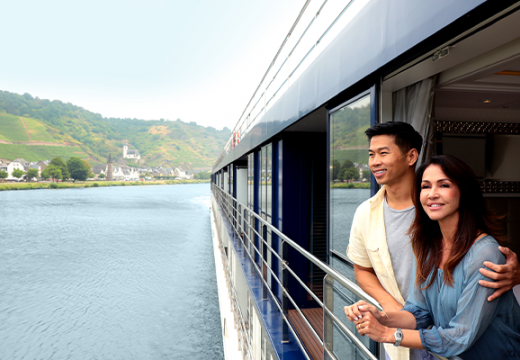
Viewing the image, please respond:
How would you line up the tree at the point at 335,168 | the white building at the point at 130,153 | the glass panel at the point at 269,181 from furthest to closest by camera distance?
the white building at the point at 130,153
the glass panel at the point at 269,181
the tree at the point at 335,168

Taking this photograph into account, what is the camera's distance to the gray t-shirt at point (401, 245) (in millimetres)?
1445

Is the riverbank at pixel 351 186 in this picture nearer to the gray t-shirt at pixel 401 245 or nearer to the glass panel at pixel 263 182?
the gray t-shirt at pixel 401 245

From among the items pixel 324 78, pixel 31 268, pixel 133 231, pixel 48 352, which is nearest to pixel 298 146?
pixel 324 78

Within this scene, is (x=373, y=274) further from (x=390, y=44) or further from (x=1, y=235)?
(x=1, y=235)

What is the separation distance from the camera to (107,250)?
2544 centimetres

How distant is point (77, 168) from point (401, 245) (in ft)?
403

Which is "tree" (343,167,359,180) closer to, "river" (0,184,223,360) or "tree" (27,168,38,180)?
"river" (0,184,223,360)

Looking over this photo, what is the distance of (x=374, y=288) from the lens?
1519 mm

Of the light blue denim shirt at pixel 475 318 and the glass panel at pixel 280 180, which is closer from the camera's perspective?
the light blue denim shirt at pixel 475 318

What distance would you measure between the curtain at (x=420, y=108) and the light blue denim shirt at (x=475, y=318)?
1352 mm

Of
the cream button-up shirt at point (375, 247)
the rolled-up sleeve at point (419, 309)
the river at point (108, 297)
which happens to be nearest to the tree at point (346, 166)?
the cream button-up shirt at point (375, 247)

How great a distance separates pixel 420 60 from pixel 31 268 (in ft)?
84.9

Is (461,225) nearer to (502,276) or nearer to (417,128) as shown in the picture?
(502,276)

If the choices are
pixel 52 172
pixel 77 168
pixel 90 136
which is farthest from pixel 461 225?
pixel 90 136
